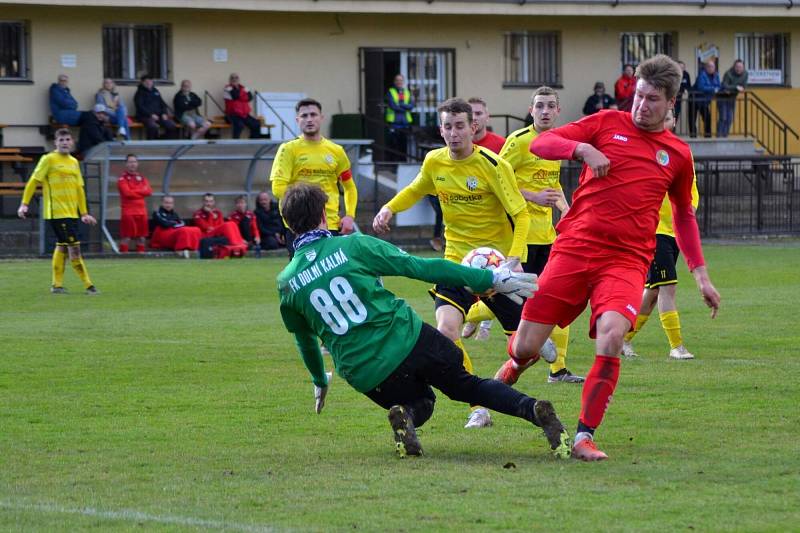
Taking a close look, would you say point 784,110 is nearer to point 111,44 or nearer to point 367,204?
point 367,204

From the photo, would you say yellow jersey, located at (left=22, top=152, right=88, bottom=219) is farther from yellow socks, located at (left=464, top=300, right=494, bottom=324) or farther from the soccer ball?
the soccer ball

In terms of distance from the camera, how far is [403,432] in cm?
724

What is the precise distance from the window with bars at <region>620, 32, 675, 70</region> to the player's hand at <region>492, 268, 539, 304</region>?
32792 millimetres

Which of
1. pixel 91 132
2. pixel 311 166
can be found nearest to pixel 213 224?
pixel 91 132

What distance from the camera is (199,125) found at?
32.0m

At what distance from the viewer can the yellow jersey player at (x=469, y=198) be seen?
9.02 meters

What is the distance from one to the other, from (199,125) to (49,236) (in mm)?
5938

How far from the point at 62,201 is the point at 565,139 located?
14.1 metres

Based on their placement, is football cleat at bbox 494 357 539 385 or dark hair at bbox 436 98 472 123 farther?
dark hair at bbox 436 98 472 123

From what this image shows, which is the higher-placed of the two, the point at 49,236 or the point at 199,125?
the point at 199,125

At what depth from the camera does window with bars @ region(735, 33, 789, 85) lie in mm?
40219

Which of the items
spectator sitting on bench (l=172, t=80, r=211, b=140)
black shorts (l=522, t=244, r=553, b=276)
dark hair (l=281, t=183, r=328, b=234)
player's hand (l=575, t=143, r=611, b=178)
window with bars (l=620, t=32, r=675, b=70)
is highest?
window with bars (l=620, t=32, r=675, b=70)

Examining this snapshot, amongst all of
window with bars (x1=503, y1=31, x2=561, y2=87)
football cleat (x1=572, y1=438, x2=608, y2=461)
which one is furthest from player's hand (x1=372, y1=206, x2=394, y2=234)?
window with bars (x1=503, y1=31, x2=561, y2=87)

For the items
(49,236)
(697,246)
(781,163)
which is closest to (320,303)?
(697,246)
